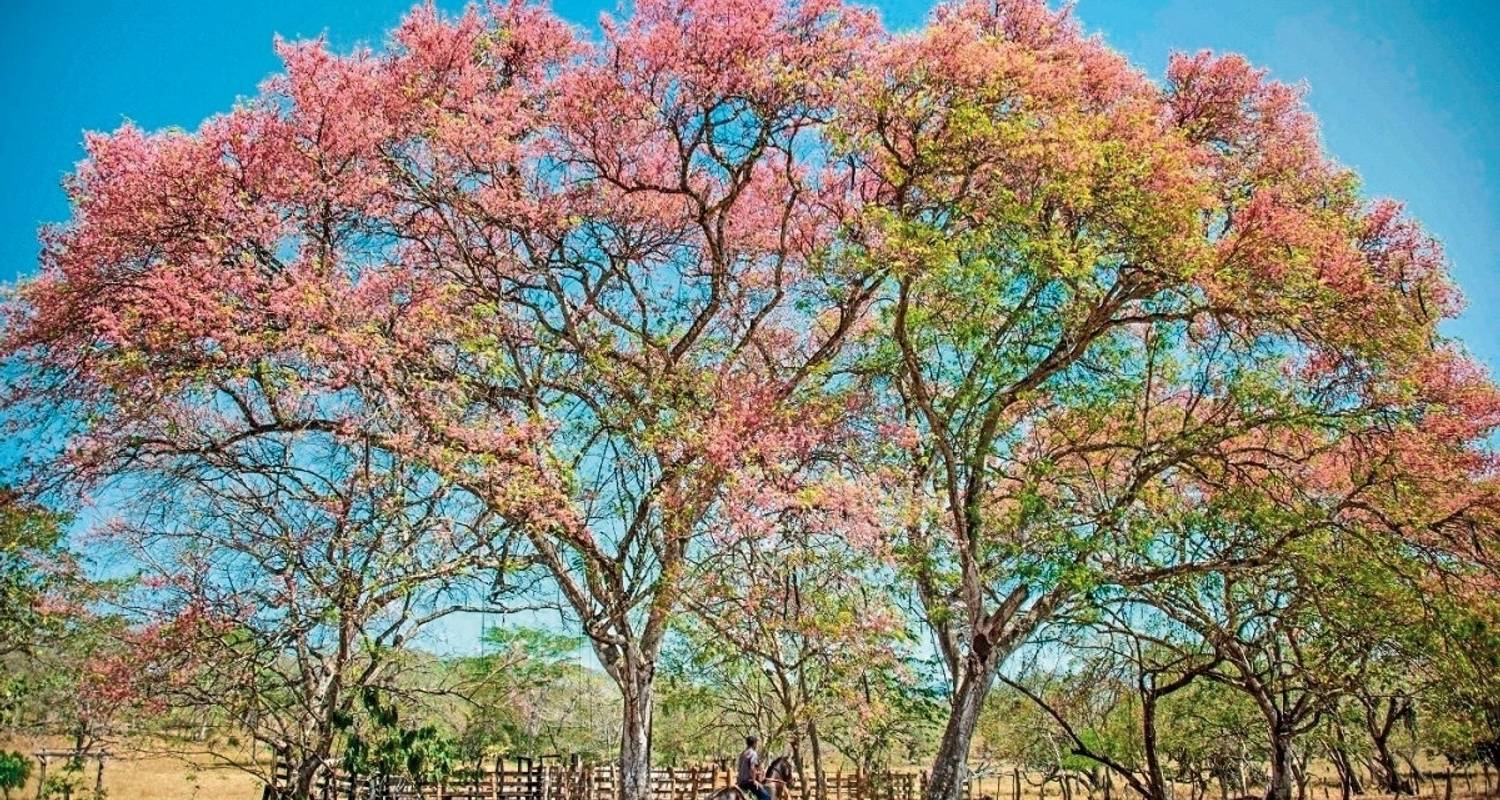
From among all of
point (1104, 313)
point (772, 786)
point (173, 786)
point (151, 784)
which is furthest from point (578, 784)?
point (151, 784)

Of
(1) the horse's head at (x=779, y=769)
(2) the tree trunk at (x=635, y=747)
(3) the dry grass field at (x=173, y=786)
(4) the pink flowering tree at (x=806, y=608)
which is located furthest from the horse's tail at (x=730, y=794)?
(3) the dry grass field at (x=173, y=786)

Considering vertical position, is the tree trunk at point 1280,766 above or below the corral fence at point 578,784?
above

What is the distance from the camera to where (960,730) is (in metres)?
11.0

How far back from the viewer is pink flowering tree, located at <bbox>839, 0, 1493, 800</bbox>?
9156 millimetres

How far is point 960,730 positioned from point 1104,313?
502cm

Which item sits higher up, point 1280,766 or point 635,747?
point 635,747

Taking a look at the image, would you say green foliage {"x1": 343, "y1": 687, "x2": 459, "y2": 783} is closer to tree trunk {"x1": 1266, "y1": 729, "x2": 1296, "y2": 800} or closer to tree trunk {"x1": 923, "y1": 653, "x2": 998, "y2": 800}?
tree trunk {"x1": 923, "y1": 653, "x2": 998, "y2": 800}

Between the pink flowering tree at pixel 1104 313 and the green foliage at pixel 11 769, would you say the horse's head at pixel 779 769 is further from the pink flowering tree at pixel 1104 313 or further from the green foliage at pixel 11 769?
the green foliage at pixel 11 769

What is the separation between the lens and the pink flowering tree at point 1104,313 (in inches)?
360

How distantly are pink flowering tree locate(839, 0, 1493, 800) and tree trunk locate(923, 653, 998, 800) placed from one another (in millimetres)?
31

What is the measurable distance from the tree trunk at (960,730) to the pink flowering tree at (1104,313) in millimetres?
31

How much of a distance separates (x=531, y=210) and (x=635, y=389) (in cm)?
237

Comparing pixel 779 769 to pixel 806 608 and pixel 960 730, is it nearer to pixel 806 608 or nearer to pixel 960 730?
pixel 960 730

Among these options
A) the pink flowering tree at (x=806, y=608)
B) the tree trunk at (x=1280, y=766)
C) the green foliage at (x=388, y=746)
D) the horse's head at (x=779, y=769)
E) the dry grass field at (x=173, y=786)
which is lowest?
the dry grass field at (x=173, y=786)
